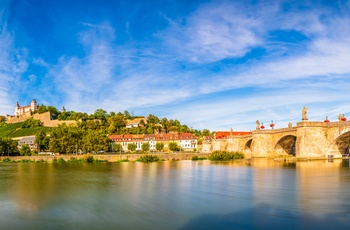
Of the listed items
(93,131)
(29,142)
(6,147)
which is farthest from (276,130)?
(29,142)

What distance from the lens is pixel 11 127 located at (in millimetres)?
137000

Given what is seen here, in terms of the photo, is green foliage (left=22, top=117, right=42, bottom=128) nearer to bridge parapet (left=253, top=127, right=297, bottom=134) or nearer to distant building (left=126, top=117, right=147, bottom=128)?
distant building (left=126, top=117, right=147, bottom=128)

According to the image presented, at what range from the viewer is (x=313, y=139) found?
1513 inches

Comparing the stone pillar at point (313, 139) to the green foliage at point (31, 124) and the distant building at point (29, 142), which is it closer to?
the distant building at point (29, 142)

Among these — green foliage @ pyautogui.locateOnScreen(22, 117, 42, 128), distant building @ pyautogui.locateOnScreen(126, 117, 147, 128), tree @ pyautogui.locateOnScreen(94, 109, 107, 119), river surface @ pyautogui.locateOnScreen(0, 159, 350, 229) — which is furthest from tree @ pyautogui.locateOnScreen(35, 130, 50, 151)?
river surface @ pyautogui.locateOnScreen(0, 159, 350, 229)

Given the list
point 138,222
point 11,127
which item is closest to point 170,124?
point 11,127

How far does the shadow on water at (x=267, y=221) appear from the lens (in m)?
12.0

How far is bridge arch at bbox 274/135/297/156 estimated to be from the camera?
4798 centimetres

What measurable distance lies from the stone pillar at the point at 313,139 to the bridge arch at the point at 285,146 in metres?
7.80

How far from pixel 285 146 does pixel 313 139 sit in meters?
11.8

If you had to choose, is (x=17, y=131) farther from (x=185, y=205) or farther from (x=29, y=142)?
(x=185, y=205)

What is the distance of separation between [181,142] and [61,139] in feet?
119

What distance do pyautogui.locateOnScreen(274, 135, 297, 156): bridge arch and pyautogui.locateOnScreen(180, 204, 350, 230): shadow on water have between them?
1372 inches

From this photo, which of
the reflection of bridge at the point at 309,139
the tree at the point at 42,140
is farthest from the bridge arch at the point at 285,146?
the tree at the point at 42,140
